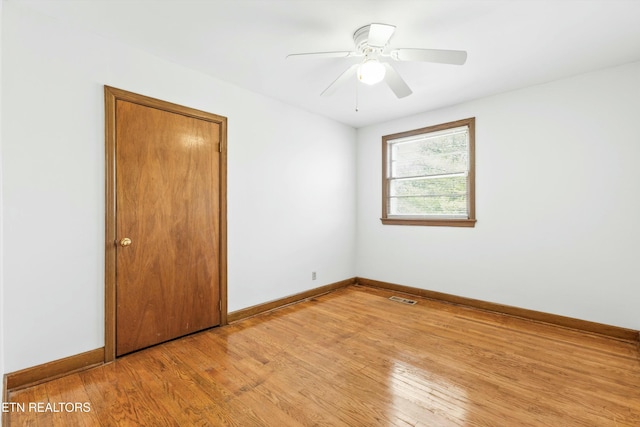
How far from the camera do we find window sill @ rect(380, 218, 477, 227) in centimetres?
370

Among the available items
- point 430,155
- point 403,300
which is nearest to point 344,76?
point 430,155

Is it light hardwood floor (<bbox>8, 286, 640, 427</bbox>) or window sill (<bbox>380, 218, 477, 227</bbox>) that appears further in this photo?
window sill (<bbox>380, 218, 477, 227</bbox>)

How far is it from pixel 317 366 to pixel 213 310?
132cm

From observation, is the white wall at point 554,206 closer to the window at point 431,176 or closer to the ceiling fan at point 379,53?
the window at point 431,176

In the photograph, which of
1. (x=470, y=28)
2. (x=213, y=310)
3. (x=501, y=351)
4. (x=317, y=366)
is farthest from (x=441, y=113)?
(x=213, y=310)

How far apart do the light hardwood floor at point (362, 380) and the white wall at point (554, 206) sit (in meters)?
0.48

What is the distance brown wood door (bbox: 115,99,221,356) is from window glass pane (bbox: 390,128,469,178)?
267 centimetres

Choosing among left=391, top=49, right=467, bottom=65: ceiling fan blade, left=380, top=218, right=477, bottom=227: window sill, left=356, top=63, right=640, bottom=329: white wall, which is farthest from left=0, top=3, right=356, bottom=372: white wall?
left=356, top=63, right=640, bottom=329: white wall

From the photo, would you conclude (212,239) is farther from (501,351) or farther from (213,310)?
(501,351)

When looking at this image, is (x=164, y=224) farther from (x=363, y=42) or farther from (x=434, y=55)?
(x=434, y=55)

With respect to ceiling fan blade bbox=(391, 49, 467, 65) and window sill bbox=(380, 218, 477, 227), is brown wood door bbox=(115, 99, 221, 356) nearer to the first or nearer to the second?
ceiling fan blade bbox=(391, 49, 467, 65)

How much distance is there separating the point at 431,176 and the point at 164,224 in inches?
132

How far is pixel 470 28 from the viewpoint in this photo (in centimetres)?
221

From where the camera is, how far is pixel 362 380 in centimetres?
209
